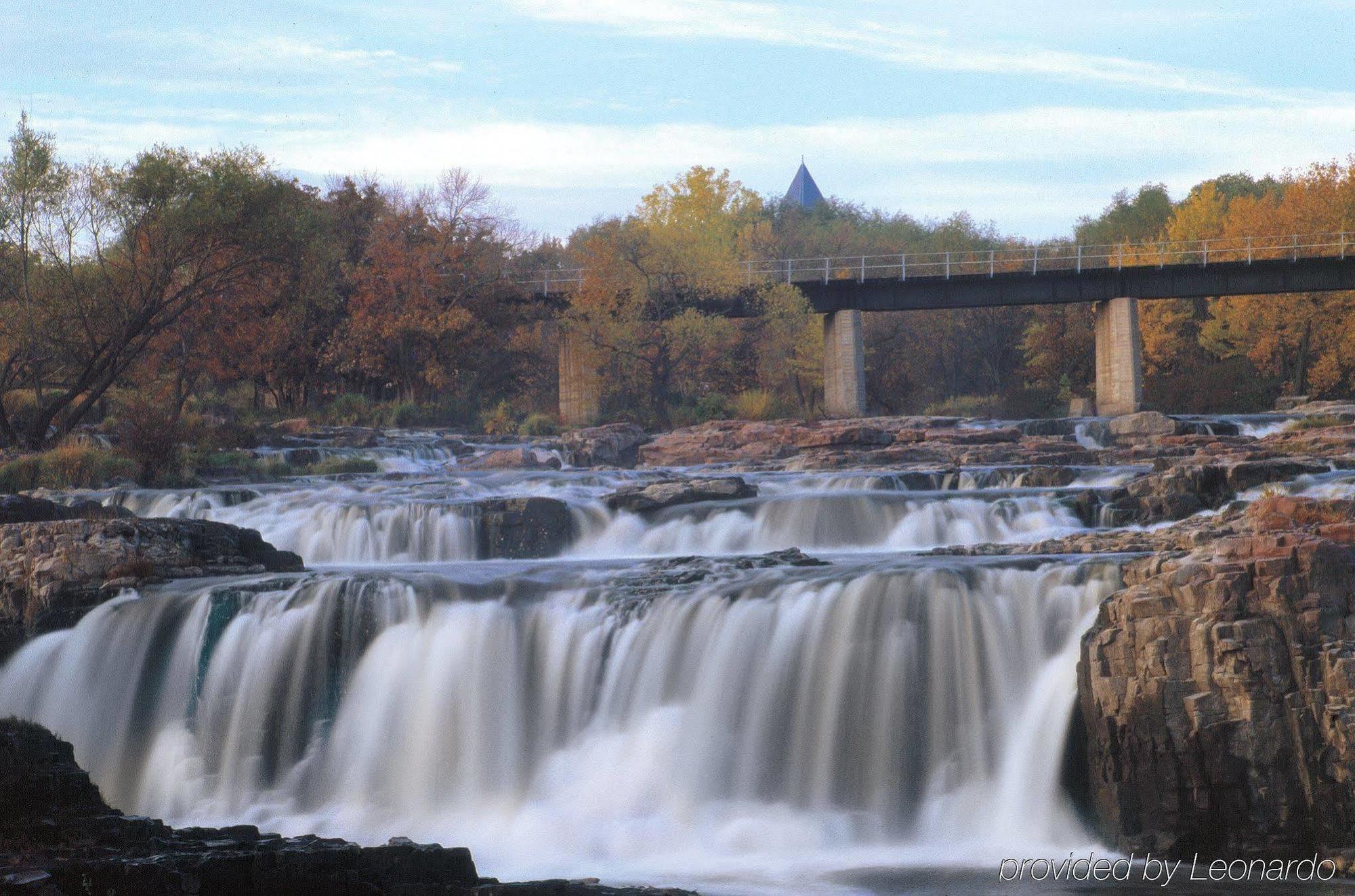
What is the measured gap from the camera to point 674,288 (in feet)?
194

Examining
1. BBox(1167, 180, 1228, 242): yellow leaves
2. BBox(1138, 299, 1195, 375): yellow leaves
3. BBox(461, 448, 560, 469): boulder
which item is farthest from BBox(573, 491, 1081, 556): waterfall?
BBox(1167, 180, 1228, 242): yellow leaves

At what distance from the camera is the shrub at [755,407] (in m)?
56.7

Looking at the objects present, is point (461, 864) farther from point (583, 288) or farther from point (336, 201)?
point (336, 201)

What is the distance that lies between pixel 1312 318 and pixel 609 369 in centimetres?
3316

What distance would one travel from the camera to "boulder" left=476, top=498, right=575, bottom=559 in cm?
2670

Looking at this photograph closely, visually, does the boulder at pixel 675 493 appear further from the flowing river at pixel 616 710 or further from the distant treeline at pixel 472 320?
the distant treeline at pixel 472 320

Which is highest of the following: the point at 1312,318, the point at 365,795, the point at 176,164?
the point at 176,164

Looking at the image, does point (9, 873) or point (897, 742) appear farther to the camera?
point (897, 742)

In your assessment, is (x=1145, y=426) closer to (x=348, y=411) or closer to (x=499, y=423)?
(x=499, y=423)

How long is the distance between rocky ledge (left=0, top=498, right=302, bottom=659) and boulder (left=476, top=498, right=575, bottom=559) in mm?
5734

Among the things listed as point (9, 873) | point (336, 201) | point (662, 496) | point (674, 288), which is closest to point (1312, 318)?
point (674, 288)

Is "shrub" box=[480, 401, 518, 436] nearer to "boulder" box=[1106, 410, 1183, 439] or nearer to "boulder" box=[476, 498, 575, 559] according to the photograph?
"boulder" box=[1106, 410, 1183, 439]

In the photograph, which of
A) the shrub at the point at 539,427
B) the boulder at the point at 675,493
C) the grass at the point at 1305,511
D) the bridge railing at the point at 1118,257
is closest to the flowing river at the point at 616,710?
the grass at the point at 1305,511

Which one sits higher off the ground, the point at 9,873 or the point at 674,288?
the point at 674,288
